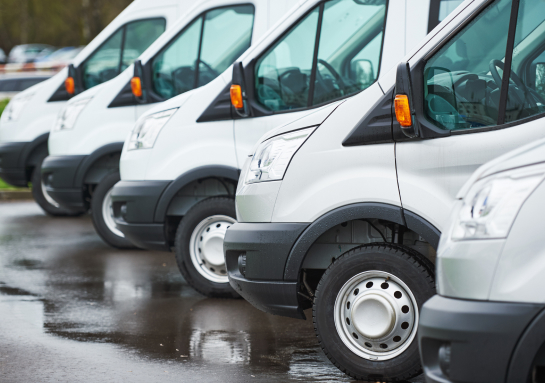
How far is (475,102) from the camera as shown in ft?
14.0

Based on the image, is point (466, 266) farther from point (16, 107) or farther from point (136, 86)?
point (16, 107)

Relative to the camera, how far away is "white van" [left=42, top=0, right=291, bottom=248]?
7809 millimetres

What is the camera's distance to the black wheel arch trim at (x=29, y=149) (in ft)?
37.4

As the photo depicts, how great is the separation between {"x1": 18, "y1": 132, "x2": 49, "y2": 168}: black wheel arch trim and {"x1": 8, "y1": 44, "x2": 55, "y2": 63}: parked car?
37120 mm

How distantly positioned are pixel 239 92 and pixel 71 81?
16.2 ft

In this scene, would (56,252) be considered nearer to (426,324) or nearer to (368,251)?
(368,251)

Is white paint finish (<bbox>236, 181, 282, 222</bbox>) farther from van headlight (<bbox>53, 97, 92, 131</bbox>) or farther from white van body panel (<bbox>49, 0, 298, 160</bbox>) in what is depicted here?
van headlight (<bbox>53, 97, 92, 131</bbox>)

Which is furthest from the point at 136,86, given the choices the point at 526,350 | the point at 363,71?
the point at 526,350

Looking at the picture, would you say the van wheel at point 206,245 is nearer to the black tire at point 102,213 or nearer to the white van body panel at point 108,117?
the white van body panel at point 108,117

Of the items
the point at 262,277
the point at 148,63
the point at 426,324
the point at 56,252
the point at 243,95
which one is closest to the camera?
the point at 426,324

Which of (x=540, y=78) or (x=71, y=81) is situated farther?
(x=71, y=81)

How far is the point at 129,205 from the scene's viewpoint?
7.16 metres

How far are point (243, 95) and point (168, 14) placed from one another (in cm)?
370

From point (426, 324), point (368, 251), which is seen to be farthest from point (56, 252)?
point (426, 324)
